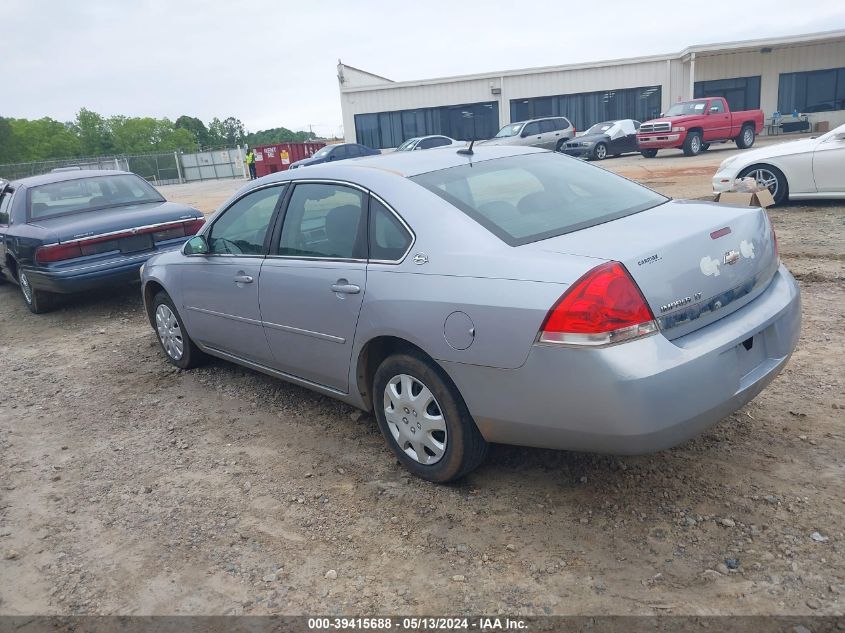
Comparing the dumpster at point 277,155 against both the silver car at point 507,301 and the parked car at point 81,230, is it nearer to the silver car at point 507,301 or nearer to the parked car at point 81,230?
the parked car at point 81,230

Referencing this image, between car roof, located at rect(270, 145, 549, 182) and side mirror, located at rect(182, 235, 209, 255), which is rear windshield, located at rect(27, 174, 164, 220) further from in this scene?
car roof, located at rect(270, 145, 549, 182)

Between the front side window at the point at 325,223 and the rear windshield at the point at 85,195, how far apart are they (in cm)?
500

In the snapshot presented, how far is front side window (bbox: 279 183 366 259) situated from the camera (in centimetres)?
369

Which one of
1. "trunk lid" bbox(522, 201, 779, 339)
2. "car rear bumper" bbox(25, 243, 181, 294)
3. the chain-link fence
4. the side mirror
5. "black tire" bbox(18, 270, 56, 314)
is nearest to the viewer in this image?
"trunk lid" bbox(522, 201, 779, 339)

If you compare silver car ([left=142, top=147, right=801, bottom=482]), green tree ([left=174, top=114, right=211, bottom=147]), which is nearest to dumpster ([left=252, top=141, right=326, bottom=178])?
silver car ([left=142, top=147, right=801, bottom=482])

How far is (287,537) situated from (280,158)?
107 feet

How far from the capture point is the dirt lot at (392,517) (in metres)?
2.68

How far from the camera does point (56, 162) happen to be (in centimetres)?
4266

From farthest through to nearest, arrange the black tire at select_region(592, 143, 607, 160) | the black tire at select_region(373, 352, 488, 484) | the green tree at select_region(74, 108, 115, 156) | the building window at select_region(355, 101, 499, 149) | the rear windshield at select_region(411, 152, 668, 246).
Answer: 1. the green tree at select_region(74, 108, 115, 156)
2. the building window at select_region(355, 101, 499, 149)
3. the black tire at select_region(592, 143, 607, 160)
4. the rear windshield at select_region(411, 152, 668, 246)
5. the black tire at select_region(373, 352, 488, 484)

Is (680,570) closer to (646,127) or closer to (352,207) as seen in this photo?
(352,207)

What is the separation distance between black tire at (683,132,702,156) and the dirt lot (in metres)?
19.0

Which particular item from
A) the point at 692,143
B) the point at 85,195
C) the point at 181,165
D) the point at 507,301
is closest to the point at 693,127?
the point at 692,143

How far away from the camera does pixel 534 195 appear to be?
363 centimetres

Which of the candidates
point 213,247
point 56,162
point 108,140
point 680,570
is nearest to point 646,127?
point 213,247
